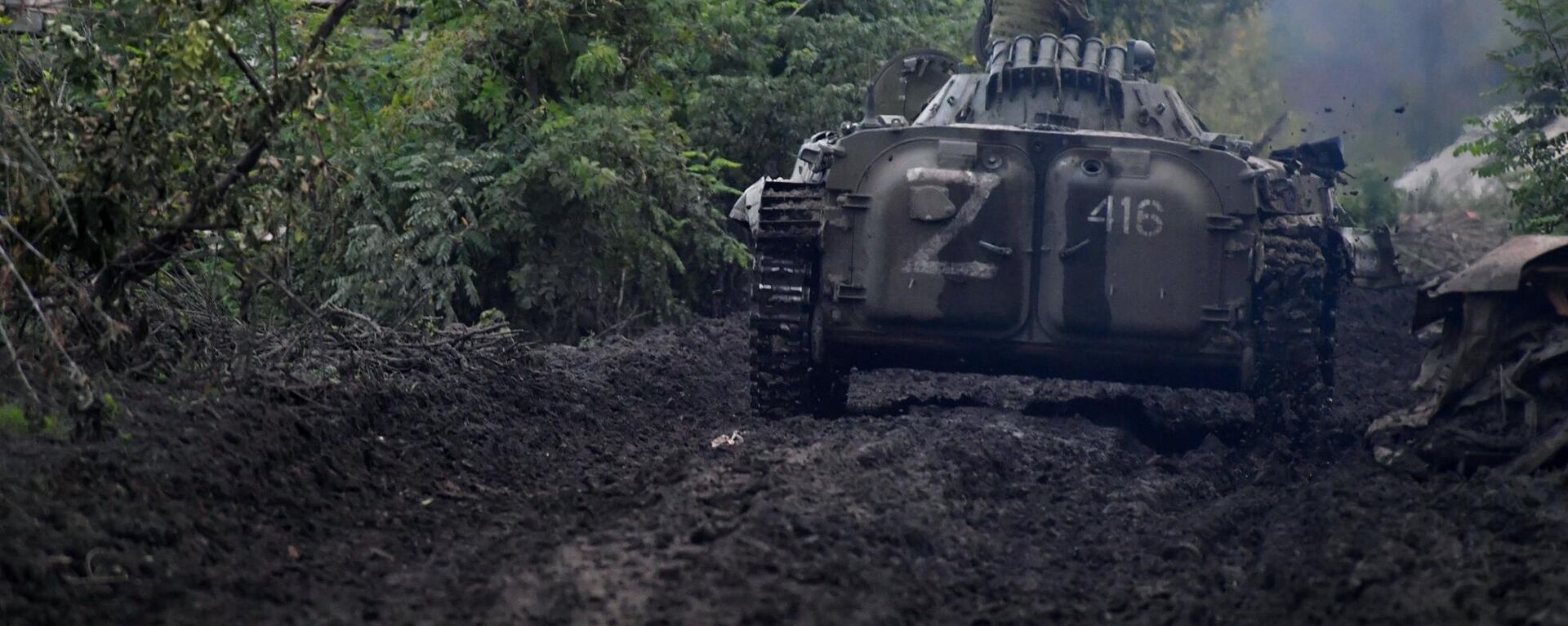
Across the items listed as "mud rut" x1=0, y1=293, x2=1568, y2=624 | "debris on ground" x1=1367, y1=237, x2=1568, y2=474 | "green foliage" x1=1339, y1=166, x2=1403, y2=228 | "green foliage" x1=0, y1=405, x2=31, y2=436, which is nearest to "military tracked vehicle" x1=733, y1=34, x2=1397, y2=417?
"mud rut" x1=0, y1=293, x2=1568, y2=624

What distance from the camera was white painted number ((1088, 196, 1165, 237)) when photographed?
369 inches

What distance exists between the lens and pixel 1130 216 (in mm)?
9406

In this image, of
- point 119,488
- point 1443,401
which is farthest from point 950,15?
point 119,488

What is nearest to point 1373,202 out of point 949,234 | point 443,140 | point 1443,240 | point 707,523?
point 1443,240

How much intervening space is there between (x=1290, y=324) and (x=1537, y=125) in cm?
640

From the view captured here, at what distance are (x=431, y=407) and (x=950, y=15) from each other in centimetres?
1201

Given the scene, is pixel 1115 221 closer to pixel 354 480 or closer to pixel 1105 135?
pixel 1105 135

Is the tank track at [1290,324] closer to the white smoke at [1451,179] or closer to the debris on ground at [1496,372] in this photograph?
the debris on ground at [1496,372]

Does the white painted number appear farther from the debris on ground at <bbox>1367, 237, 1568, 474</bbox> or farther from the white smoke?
the white smoke

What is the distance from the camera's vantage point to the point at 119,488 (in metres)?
6.10

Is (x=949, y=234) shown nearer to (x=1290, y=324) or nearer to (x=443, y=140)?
(x=1290, y=324)

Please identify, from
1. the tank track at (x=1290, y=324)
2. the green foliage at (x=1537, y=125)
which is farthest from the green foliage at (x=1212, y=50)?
the tank track at (x=1290, y=324)

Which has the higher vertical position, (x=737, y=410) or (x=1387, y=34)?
(x=1387, y=34)

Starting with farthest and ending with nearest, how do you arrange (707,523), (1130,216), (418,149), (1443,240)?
(1443,240), (418,149), (1130,216), (707,523)
